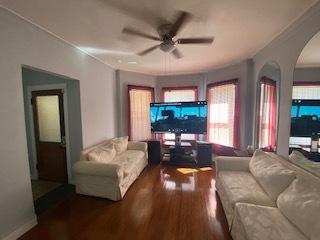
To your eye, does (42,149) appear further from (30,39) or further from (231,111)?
(231,111)

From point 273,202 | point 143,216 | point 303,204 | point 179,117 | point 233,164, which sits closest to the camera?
point 303,204

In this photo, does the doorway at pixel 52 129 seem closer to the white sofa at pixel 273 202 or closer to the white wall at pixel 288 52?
the white sofa at pixel 273 202

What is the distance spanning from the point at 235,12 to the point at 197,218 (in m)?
2.65

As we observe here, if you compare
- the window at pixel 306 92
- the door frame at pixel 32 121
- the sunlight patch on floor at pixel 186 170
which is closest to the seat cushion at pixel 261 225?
the window at pixel 306 92

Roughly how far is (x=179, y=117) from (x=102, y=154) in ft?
7.16

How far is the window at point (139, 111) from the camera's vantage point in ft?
16.4

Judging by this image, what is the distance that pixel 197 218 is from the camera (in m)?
2.29

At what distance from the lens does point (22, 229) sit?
6.68ft

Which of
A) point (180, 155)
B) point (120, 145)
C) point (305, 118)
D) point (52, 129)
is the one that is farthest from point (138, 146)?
point (305, 118)

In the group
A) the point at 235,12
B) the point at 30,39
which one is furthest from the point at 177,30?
the point at 30,39

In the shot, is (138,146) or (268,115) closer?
(268,115)

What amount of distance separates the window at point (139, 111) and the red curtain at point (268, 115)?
3.06 metres

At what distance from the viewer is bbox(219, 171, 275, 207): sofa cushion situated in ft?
6.30

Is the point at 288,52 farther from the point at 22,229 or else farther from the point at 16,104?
the point at 22,229
